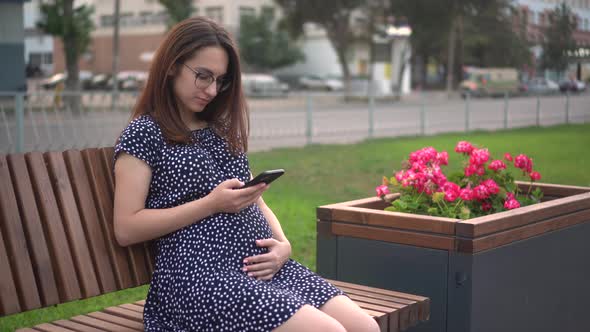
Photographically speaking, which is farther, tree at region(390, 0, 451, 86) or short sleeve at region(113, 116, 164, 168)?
tree at region(390, 0, 451, 86)

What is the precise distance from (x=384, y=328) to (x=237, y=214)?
2.26 feet

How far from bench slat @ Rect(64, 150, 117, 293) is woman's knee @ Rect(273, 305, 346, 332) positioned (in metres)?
0.87

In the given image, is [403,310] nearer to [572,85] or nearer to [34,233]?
[34,233]

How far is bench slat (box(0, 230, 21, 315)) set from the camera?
282 cm

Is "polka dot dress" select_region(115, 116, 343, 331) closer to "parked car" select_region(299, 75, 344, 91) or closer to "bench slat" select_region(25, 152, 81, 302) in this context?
"bench slat" select_region(25, 152, 81, 302)

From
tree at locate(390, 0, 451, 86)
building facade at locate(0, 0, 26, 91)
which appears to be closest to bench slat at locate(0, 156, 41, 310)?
building facade at locate(0, 0, 26, 91)

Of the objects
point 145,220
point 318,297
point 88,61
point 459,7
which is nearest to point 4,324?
point 145,220

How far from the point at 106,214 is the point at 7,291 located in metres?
0.49

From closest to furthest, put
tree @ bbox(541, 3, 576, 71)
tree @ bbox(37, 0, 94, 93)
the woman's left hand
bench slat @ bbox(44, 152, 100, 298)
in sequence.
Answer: the woman's left hand, bench slat @ bbox(44, 152, 100, 298), tree @ bbox(541, 3, 576, 71), tree @ bbox(37, 0, 94, 93)

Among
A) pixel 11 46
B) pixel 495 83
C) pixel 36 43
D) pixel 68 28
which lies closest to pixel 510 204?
pixel 11 46

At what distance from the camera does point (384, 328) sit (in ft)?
10.0

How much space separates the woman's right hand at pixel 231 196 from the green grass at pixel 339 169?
217 centimetres

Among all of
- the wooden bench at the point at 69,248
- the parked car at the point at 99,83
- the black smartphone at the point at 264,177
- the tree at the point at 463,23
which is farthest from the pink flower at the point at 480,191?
the parked car at the point at 99,83

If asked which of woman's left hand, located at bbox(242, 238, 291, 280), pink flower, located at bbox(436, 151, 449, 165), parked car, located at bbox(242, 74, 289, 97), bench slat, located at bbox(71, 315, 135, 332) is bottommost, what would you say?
parked car, located at bbox(242, 74, 289, 97)
